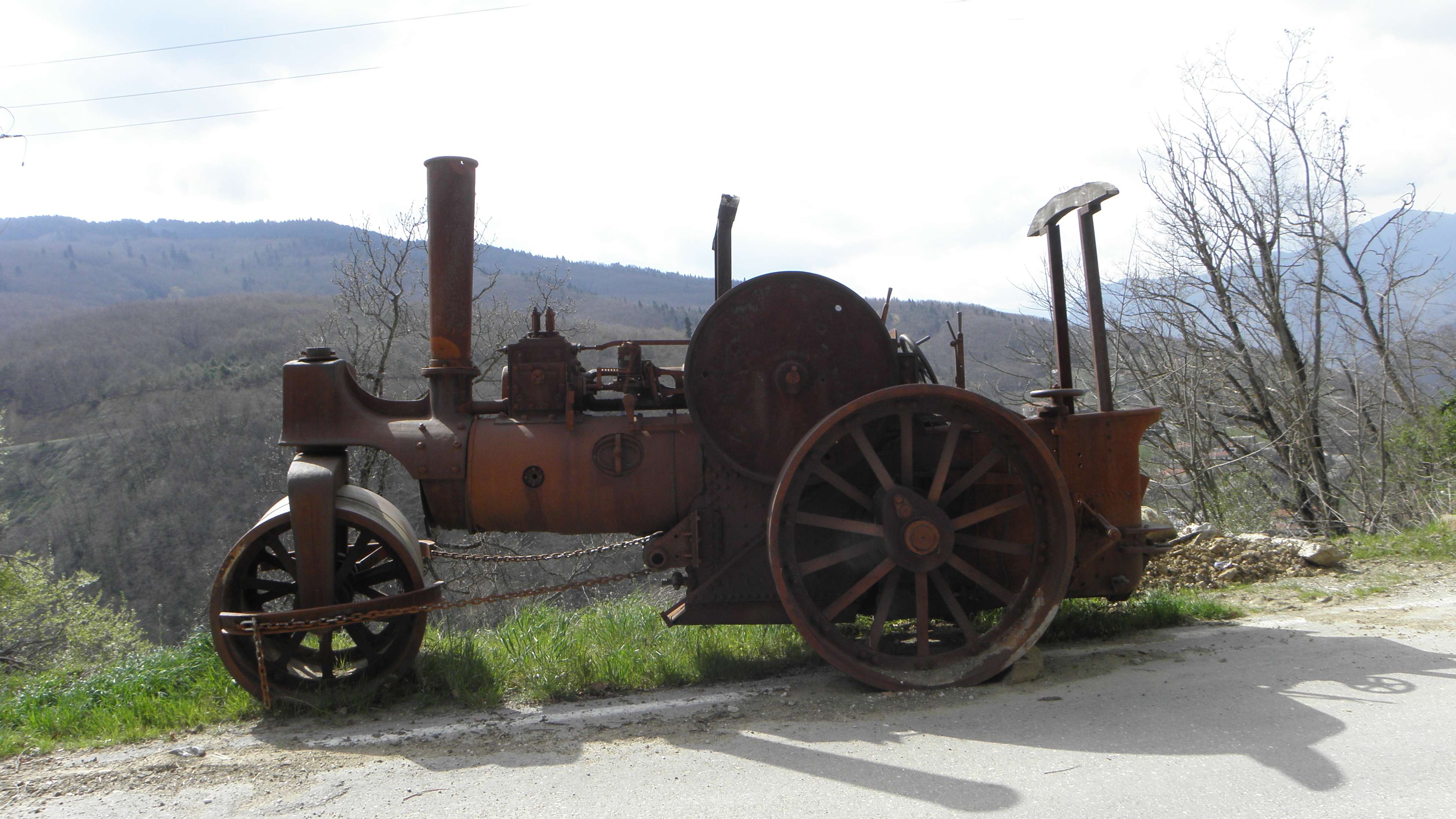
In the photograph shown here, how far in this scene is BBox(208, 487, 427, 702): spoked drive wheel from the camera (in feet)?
15.3

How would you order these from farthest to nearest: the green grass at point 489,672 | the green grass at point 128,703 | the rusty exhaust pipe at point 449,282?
the rusty exhaust pipe at point 449,282, the green grass at point 489,672, the green grass at point 128,703

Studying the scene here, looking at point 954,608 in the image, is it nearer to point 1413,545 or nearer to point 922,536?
point 922,536

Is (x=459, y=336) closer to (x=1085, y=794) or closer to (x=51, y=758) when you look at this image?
(x=51, y=758)


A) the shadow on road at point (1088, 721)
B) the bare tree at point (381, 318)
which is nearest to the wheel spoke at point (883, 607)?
the shadow on road at point (1088, 721)

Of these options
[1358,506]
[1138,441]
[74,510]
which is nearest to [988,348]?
[1358,506]

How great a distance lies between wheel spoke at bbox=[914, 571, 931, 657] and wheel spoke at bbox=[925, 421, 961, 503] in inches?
15.7

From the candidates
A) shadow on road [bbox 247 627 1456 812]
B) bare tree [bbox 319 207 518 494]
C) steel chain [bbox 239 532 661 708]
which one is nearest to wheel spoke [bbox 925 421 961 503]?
shadow on road [bbox 247 627 1456 812]

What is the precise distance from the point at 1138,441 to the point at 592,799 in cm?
348

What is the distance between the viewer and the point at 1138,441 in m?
5.09

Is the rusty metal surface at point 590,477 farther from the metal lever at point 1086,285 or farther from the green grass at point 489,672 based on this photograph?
the metal lever at point 1086,285

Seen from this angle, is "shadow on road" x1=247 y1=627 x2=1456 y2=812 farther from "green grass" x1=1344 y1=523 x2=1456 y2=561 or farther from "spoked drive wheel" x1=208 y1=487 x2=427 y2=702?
"green grass" x1=1344 y1=523 x2=1456 y2=561

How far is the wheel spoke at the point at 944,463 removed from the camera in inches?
184

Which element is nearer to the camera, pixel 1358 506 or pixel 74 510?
pixel 1358 506

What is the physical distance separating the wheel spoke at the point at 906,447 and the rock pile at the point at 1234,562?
319cm
